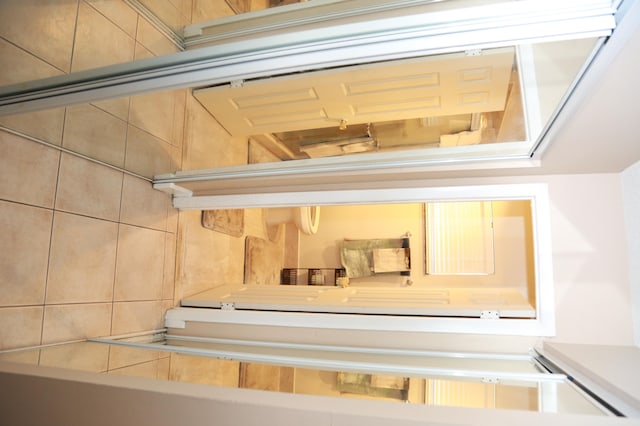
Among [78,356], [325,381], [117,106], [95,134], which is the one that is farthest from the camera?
[117,106]

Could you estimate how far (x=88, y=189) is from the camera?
1426 mm

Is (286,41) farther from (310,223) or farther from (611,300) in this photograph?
(310,223)

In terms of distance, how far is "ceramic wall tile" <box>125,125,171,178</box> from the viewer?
166 centimetres

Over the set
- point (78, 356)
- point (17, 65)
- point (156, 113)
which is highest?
point (156, 113)

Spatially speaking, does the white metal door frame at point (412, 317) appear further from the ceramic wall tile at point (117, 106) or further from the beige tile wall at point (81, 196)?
the ceramic wall tile at point (117, 106)

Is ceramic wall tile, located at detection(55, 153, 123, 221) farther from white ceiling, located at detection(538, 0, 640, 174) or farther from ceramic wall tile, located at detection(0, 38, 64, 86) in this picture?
white ceiling, located at detection(538, 0, 640, 174)

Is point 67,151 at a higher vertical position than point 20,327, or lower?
higher

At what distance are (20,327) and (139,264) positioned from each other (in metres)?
0.55

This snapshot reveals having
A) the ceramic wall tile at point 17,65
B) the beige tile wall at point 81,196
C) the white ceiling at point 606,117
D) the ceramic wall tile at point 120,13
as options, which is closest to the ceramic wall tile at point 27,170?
the beige tile wall at point 81,196

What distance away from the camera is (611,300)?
132 cm

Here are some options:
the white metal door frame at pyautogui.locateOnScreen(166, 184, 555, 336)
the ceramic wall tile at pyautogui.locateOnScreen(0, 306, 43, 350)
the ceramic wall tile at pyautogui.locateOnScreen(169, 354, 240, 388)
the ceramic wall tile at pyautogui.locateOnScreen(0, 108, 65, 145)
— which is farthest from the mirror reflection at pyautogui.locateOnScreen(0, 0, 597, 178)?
the ceramic wall tile at pyautogui.locateOnScreen(169, 354, 240, 388)

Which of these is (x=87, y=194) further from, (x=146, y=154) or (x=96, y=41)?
(x=96, y=41)

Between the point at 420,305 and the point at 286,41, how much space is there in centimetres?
125

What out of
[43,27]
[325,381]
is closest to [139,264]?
[43,27]
